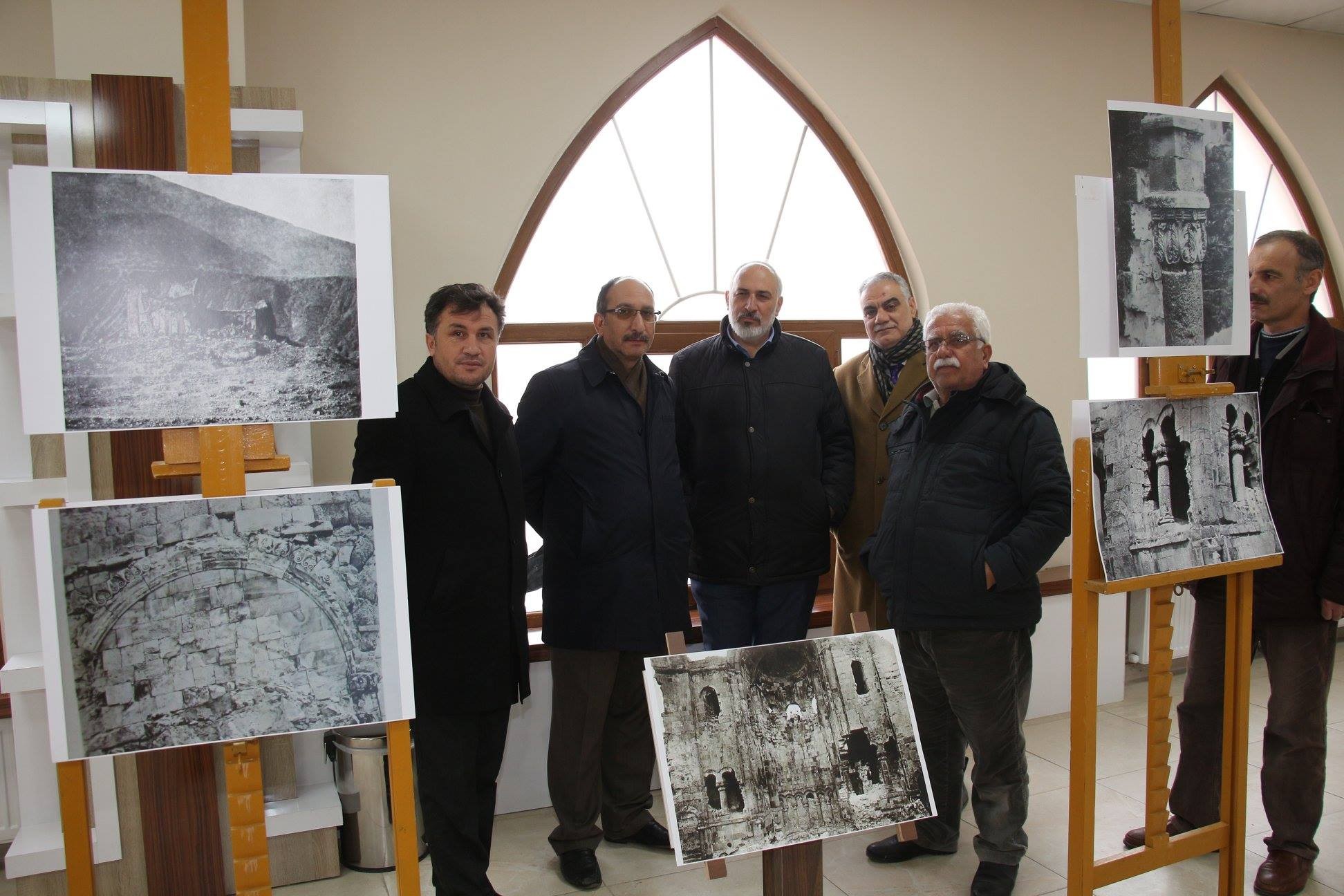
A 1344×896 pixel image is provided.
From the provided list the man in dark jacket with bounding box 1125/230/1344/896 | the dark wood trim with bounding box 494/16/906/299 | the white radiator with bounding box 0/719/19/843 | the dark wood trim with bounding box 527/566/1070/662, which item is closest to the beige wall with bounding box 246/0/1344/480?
the dark wood trim with bounding box 494/16/906/299

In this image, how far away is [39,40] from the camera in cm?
278

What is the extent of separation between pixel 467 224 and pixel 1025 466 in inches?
76.7

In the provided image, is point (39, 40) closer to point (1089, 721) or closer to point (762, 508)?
point (762, 508)

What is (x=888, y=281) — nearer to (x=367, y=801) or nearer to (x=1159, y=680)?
(x=1159, y=680)

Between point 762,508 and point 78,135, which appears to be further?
point 762,508

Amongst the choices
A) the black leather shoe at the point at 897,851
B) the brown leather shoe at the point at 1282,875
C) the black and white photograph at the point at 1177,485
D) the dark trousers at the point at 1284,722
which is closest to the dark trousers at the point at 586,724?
the black leather shoe at the point at 897,851

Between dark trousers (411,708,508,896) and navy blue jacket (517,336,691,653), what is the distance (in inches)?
17.3

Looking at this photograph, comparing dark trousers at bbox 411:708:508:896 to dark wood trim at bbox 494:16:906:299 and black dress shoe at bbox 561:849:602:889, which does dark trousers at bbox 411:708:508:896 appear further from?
dark wood trim at bbox 494:16:906:299

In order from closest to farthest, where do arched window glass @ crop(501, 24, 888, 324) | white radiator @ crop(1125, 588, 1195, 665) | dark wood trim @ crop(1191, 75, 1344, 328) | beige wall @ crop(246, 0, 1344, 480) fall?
beige wall @ crop(246, 0, 1344, 480) < arched window glass @ crop(501, 24, 888, 324) < white radiator @ crop(1125, 588, 1195, 665) < dark wood trim @ crop(1191, 75, 1344, 328)

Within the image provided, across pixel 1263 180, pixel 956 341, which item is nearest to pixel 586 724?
pixel 956 341

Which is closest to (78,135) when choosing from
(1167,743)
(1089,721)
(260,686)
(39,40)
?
(39,40)

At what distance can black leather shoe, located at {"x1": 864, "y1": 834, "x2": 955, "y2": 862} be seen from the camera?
2707 mm

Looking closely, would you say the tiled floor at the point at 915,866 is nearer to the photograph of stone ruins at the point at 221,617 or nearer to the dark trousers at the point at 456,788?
the dark trousers at the point at 456,788

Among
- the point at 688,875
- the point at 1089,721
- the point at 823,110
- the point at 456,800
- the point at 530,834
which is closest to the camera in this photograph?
the point at 1089,721
